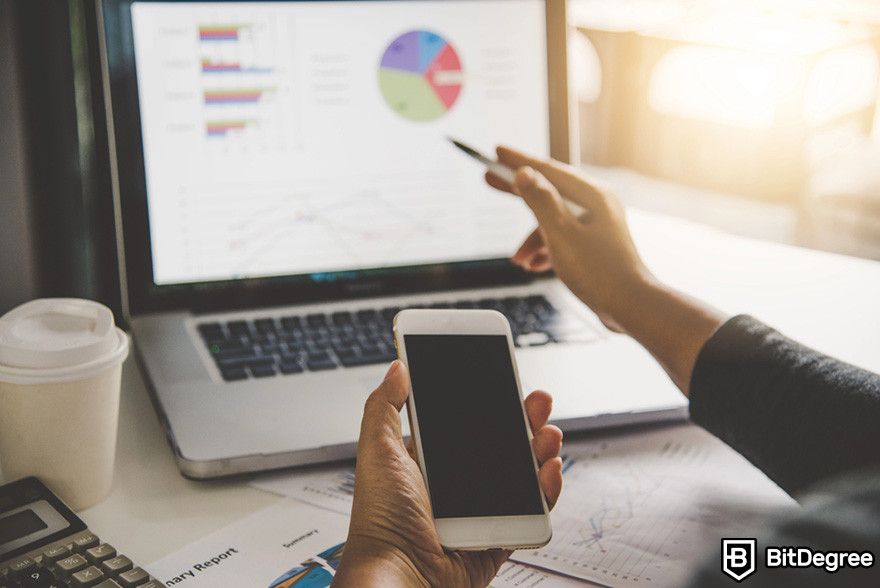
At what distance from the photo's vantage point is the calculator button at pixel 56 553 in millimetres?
474

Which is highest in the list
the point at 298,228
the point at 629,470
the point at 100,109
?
the point at 100,109

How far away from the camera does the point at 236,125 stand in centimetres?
78

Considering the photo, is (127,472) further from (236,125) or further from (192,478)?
(236,125)

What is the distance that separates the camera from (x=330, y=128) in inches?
31.8

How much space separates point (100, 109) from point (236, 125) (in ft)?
0.37

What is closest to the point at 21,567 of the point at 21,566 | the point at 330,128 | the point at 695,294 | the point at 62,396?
the point at 21,566

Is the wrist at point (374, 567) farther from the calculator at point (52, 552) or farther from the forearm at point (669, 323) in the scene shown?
the forearm at point (669, 323)

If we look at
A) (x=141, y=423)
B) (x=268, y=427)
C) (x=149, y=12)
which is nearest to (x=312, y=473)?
(x=268, y=427)

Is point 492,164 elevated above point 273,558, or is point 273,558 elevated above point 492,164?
point 492,164

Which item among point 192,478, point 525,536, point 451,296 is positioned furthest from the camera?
point 451,296

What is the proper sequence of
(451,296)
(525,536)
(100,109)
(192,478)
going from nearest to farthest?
(525,536) < (192,478) < (100,109) < (451,296)

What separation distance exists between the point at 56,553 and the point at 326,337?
12.6 inches

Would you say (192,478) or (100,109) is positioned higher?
(100,109)

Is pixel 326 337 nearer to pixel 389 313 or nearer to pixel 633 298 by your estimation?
pixel 389 313
